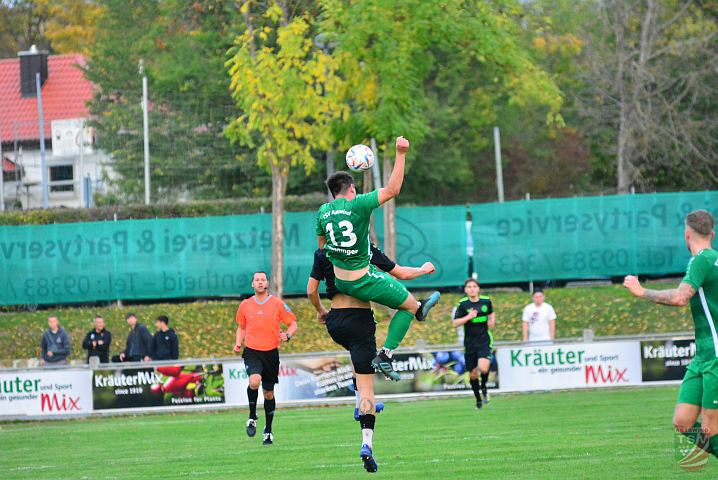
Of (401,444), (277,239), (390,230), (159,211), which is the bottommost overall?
(401,444)

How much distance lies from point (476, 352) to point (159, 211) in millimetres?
15343

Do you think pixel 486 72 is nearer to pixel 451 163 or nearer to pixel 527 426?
pixel 451 163

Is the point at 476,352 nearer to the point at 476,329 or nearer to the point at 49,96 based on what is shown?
the point at 476,329

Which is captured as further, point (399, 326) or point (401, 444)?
point (401, 444)

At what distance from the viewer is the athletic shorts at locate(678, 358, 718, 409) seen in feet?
28.1

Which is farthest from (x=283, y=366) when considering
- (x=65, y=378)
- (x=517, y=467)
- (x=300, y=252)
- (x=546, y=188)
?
(x=546, y=188)

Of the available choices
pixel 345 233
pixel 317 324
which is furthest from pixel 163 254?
pixel 345 233

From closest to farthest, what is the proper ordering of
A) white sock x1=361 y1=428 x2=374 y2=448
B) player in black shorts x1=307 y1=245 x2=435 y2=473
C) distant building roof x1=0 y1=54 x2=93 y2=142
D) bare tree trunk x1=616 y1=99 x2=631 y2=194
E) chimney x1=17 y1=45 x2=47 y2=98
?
white sock x1=361 y1=428 x2=374 y2=448 < player in black shorts x1=307 y1=245 x2=435 y2=473 < bare tree trunk x1=616 y1=99 x2=631 y2=194 < distant building roof x1=0 y1=54 x2=93 y2=142 < chimney x1=17 y1=45 x2=47 y2=98

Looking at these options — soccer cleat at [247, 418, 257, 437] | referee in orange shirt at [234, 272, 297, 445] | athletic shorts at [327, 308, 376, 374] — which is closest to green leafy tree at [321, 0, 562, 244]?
referee in orange shirt at [234, 272, 297, 445]

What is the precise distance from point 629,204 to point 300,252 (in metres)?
8.25

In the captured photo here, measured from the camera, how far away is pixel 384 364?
10.7 m

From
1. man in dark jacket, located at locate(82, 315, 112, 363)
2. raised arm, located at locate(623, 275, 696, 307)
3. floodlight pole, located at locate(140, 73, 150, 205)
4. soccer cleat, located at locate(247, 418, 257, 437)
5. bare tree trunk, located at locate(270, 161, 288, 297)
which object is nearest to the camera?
raised arm, located at locate(623, 275, 696, 307)

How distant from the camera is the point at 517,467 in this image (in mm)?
11109

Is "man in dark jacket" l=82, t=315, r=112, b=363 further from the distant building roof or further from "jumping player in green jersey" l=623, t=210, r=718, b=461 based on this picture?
the distant building roof
